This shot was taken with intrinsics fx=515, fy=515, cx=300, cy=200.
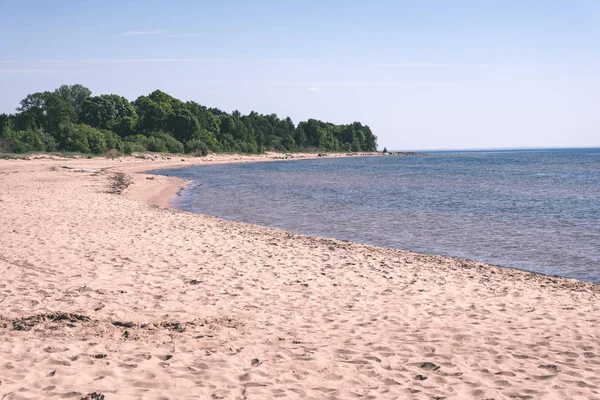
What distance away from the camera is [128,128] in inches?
4446

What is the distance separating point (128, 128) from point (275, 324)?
112631 millimetres

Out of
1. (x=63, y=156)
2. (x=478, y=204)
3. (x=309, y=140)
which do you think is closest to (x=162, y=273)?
(x=478, y=204)

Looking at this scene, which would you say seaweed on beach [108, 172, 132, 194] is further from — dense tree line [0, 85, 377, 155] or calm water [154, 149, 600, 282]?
dense tree line [0, 85, 377, 155]

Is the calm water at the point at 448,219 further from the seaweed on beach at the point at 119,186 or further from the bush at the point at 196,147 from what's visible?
the bush at the point at 196,147

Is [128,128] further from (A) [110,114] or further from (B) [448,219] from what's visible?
(B) [448,219]

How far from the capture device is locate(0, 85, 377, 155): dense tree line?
7650 cm

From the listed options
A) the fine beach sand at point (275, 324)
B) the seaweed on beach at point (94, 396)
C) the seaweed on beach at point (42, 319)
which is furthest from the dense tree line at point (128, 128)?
the seaweed on beach at point (94, 396)

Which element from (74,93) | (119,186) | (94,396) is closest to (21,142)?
(119,186)

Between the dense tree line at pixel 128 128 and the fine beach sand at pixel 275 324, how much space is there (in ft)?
209

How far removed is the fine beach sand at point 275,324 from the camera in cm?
586

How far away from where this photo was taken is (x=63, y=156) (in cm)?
6838

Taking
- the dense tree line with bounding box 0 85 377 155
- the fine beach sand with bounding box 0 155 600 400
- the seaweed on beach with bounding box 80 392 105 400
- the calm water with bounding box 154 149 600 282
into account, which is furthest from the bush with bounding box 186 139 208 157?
the seaweed on beach with bounding box 80 392 105 400

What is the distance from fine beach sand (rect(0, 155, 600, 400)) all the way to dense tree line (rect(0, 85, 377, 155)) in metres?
63.7

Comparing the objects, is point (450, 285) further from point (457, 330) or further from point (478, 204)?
point (478, 204)
